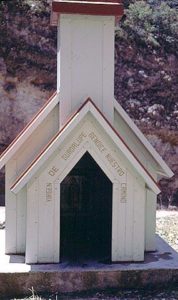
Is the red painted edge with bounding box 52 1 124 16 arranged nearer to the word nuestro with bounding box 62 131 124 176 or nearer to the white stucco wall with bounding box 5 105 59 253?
the white stucco wall with bounding box 5 105 59 253

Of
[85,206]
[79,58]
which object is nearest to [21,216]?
[85,206]

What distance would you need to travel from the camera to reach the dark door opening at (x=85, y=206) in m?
7.77

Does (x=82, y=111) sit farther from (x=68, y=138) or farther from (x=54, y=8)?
(x=54, y=8)

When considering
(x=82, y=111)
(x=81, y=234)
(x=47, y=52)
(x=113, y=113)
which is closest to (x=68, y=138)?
(x=82, y=111)

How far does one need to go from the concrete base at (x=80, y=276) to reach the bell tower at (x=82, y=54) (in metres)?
2.20

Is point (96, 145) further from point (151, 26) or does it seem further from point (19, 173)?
point (151, 26)

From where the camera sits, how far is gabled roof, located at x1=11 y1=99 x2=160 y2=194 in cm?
630

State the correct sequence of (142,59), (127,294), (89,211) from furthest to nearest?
(142,59) → (89,211) → (127,294)

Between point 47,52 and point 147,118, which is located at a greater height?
point 47,52

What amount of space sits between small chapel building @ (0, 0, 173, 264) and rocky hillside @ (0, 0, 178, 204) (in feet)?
32.1

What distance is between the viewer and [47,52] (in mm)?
19250

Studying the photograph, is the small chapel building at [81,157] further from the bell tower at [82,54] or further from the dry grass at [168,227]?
the dry grass at [168,227]

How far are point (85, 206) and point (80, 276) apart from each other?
1.95 metres

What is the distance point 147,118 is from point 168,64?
3259 millimetres
